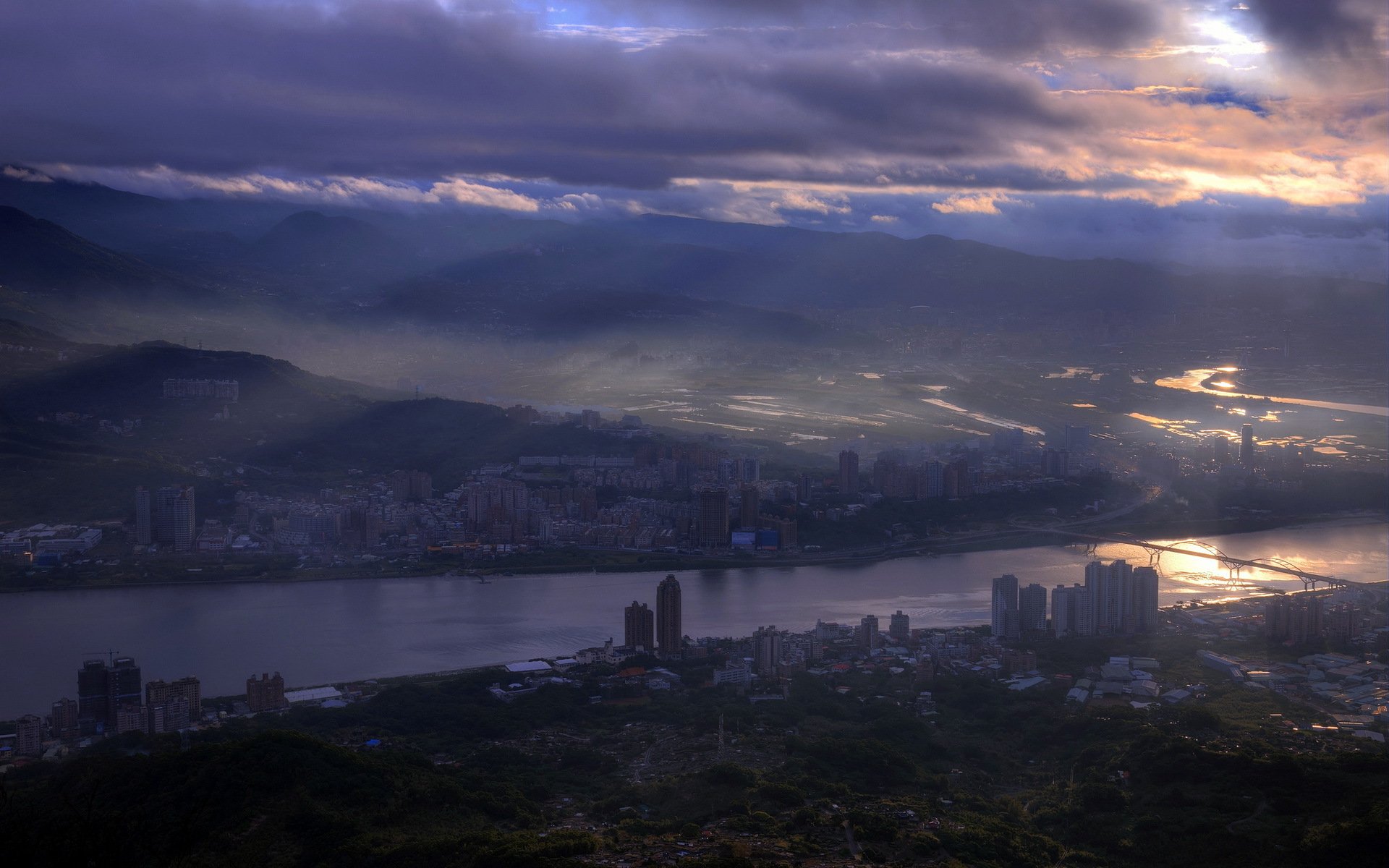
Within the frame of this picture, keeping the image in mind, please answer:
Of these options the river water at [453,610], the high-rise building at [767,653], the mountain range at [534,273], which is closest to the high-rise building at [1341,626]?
the river water at [453,610]

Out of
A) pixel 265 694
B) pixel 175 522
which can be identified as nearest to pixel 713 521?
pixel 175 522

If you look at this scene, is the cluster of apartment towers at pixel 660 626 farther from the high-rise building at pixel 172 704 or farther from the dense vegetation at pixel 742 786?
the high-rise building at pixel 172 704

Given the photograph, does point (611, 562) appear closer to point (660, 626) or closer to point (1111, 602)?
point (660, 626)

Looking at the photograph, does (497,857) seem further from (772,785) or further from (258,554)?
(258,554)

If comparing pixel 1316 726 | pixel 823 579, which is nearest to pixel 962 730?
pixel 1316 726

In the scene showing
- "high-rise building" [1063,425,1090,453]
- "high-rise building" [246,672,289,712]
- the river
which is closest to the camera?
"high-rise building" [246,672,289,712]

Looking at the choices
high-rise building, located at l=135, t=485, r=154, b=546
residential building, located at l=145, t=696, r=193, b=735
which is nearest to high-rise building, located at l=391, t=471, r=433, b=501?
high-rise building, located at l=135, t=485, r=154, b=546

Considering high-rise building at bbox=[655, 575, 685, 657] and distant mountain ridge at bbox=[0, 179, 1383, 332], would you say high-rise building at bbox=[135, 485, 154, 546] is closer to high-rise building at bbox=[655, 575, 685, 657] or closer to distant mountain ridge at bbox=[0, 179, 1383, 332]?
high-rise building at bbox=[655, 575, 685, 657]
